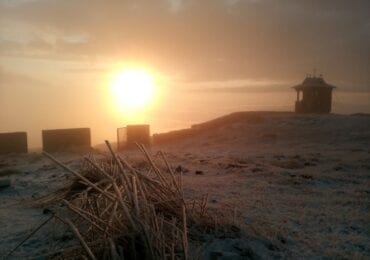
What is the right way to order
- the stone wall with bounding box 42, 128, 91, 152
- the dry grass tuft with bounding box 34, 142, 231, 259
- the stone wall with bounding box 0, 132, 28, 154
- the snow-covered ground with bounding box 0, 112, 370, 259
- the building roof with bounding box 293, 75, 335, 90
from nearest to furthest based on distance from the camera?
the dry grass tuft with bounding box 34, 142, 231, 259, the snow-covered ground with bounding box 0, 112, 370, 259, the stone wall with bounding box 0, 132, 28, 154, the stone wall with bounding box 42, 128, 91, 152, the building roof with bounding box 293, 75, 335, 90

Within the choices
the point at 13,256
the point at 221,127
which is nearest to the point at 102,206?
the point at 13,256

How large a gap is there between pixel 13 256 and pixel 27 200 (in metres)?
3.65

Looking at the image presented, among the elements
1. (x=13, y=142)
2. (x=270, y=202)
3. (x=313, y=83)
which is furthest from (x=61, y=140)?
(x=313, y=83)

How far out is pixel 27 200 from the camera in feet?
29.3

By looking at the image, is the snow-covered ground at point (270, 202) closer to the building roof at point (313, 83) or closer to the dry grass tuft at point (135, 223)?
the dry grass tuft at point (135, 223)

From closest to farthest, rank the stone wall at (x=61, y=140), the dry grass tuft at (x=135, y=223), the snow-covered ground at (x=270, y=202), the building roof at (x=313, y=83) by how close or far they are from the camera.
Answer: the dry grass tuft at (x=135, y=223)
the snow-covered ground at (x=270, y=202)
the stone wall at (x=61, y=140)
the building roof at (x=313, y=83)

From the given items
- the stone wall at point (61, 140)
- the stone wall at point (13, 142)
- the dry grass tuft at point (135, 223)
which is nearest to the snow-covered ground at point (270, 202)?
the dry grass tuft at point (135, 223)

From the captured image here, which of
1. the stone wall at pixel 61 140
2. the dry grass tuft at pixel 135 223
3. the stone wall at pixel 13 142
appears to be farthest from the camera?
the stone wall at pixel 61 140

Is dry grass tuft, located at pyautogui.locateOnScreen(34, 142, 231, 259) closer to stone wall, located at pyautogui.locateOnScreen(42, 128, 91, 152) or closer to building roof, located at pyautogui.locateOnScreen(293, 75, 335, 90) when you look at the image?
stone wall, located at pyautogui.locateOnScreen(42, 128, 91, 152)

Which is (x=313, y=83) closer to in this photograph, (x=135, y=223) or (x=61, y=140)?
(x=61, y=140)

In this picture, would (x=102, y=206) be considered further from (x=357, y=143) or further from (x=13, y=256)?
(x=357, y=143)

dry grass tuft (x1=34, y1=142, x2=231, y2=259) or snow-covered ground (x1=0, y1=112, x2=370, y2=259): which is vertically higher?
dry grass tuft (x1=34, y1=142, x2=231, y2=259)

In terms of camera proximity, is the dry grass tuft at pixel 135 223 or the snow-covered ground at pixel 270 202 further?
the snow-covered ground at pixel 270 202

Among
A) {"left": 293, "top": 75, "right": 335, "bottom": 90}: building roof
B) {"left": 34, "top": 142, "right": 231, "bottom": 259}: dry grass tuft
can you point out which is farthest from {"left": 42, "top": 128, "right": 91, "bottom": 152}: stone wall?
{"left": 293, "top": 75, "right": 335, "bottom": 90}: building roof
